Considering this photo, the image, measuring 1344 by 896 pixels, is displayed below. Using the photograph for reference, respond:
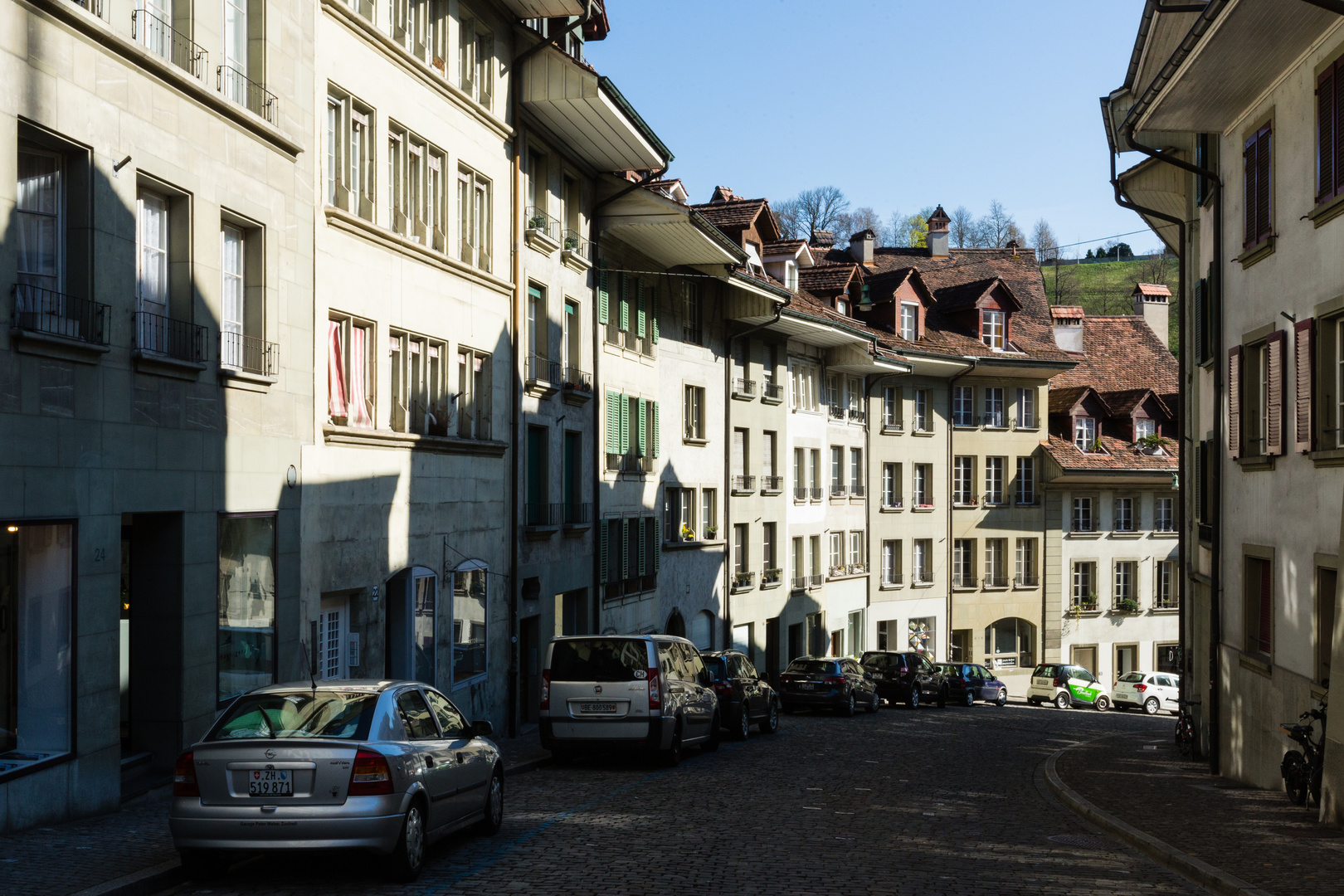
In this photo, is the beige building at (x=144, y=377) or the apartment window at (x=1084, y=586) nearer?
the beige building at (x=144, y=377)

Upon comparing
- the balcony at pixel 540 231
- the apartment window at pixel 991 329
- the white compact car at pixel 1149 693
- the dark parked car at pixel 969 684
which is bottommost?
the white compact car at pixel 1149 693

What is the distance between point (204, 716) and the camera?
15.9 m

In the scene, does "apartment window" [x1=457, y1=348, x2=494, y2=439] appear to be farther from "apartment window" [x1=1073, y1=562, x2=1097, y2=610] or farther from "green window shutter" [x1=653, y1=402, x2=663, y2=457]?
"apartment window" [x1=1073, y1=562, x2=1097, y2=610]

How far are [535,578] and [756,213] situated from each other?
20.1m

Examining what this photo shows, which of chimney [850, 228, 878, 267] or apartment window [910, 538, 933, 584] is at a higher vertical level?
chimney [850, 228, 878, 267]

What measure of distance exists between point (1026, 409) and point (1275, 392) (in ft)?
135

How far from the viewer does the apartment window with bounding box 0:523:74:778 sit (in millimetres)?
12547

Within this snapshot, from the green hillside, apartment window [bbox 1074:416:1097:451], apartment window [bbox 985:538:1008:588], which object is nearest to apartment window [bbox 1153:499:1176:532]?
apartment window [bbox 1074:416:1097:451]

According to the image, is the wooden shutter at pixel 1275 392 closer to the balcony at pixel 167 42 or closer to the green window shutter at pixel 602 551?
the balcony at pixel 167 42

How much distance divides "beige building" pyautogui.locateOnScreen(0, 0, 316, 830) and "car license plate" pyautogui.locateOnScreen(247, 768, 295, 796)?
329cm

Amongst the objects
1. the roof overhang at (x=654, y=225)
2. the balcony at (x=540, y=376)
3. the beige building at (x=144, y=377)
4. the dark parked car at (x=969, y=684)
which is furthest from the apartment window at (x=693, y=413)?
the beige building at (x=144, y=377)

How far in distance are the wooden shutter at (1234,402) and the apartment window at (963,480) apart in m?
36.6

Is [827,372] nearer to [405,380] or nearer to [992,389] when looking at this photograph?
[992,389]

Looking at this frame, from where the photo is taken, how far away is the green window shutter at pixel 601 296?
1248 inches
